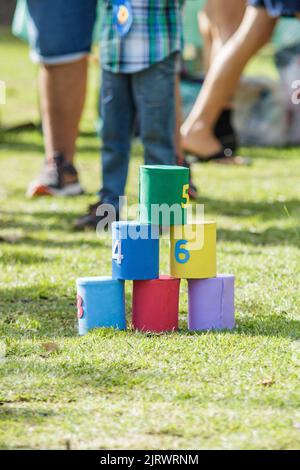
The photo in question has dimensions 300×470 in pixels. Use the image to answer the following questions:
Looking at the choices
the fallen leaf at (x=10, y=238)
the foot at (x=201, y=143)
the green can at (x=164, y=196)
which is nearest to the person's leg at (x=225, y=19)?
the foot at (x=201, y=143)

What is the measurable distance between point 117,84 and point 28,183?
→ 1677mm

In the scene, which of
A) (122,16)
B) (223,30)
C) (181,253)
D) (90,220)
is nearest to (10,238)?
(90,220)

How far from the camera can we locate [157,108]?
451cm

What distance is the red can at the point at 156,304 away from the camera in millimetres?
3064

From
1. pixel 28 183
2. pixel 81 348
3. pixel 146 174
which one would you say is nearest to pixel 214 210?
pixel 28 183

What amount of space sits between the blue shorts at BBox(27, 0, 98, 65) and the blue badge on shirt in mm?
730

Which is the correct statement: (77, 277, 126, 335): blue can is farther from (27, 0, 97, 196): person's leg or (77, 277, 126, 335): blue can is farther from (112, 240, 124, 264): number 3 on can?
(27, 0, 97, 196): person's leg

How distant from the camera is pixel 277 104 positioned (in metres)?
7.52

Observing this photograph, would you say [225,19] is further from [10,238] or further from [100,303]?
[100,303]

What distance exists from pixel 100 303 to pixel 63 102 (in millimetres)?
2525

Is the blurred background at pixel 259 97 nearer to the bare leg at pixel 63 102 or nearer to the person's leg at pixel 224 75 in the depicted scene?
the person's leg at pixel 224 75

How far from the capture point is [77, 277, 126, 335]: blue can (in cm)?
305

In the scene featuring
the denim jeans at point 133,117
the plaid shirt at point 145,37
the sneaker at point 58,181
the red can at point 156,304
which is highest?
the plaid shirt at point 145,37

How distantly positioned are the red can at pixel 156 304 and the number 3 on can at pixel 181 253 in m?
0.08
